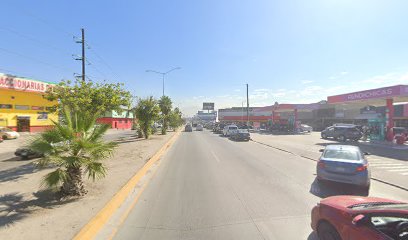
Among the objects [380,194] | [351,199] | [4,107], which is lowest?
[380,194]

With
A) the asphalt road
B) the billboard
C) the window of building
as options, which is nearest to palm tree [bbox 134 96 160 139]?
the window of building

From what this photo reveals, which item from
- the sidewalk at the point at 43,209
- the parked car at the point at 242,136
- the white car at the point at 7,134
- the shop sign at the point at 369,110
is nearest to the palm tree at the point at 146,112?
the parked car at the point at 242,136

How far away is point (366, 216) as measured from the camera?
3732 millimetres

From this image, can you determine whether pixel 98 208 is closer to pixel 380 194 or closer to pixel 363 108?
pixel 380 194

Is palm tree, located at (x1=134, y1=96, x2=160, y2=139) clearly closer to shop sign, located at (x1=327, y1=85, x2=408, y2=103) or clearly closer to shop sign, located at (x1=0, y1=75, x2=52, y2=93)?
shop sign, located at (x1=0, y1=75, x2=52, y2=93)

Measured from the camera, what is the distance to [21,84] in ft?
120

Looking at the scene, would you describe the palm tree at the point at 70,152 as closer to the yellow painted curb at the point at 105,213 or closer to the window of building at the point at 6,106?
the yellow painted curb at the point at 105,213

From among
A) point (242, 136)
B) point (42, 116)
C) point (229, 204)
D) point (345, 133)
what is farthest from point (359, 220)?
point (42, 116)

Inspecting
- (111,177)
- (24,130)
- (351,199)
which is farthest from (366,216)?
(24,130)

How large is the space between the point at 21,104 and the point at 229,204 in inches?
1585

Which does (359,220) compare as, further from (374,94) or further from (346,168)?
(374,94)

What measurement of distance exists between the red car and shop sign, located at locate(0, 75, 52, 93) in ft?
114

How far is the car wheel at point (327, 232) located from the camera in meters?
4.38

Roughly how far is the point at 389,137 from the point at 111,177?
29.9m
